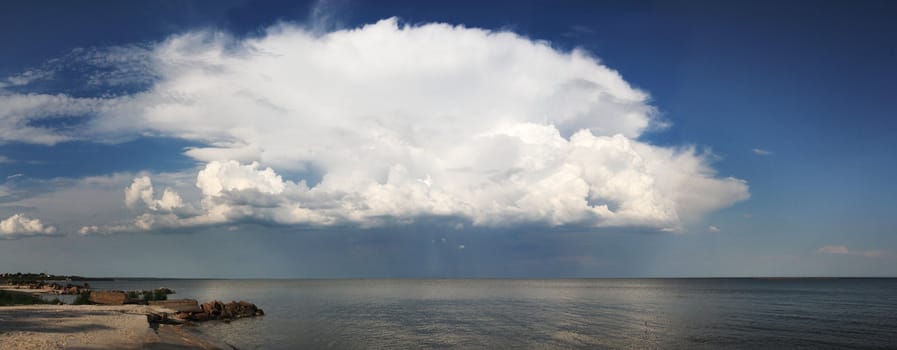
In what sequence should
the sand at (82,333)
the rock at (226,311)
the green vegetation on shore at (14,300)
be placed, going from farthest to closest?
the rock at (226,311), the green vegetation on shore at (14,300), the sand at (82,333)

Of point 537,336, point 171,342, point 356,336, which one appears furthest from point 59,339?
point 537,336

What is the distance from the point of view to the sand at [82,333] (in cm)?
3369

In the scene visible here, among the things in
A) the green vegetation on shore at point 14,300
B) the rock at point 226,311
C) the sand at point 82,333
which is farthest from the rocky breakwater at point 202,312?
the green vegetation on shore at point 14,300

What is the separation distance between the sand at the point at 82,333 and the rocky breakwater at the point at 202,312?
4024 mm

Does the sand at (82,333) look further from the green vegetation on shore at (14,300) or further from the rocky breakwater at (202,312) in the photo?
the green vegetation on shore at (14,300)

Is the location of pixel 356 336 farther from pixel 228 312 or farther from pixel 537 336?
pixel 228 312

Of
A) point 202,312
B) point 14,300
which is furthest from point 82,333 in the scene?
point 14,300

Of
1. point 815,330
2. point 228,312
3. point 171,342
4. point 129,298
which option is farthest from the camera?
point 129,298

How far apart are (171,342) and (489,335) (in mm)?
29207

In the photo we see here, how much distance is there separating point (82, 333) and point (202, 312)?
27143mm

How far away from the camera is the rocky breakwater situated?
59219mm

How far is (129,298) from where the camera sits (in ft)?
272

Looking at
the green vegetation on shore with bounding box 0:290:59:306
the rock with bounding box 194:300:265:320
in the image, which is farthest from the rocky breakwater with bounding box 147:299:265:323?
the green vegetation on shore with bounding box 0:290:59:306

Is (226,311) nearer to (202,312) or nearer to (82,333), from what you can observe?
(202,312)
